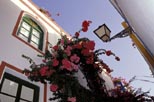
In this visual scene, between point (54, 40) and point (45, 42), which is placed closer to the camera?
point (45, 42)

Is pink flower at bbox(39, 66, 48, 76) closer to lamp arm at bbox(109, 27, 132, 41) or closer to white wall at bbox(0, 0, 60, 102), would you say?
white wall at bbox(0, 0, 60, 102)

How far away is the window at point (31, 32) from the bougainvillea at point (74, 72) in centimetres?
106

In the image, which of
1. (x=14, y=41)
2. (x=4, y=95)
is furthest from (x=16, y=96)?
(x=14, y=41)

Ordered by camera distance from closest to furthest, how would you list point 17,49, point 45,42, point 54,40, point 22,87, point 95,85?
point 22,87, point 17,49, point 95,85, point 45,42, point 54,40

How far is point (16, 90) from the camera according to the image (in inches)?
177

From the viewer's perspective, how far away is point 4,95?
419cm

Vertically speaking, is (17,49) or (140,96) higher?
(17,49)

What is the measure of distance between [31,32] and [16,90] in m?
2.30

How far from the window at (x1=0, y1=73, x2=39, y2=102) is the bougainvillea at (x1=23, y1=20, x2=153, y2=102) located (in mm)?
358

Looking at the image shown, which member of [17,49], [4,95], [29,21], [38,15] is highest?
[38,15]

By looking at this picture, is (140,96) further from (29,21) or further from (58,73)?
(29,21)

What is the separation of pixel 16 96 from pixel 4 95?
0.28m

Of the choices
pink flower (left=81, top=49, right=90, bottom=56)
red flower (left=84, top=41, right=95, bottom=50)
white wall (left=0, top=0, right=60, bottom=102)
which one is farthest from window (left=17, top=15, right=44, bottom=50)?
red flower (left=84, top=41, right=95, bottom=50)

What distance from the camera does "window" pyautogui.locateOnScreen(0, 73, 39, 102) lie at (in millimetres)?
4238
